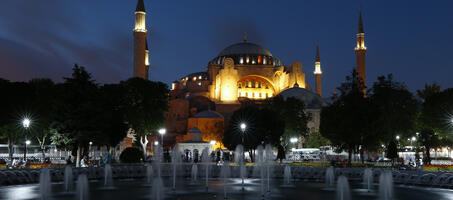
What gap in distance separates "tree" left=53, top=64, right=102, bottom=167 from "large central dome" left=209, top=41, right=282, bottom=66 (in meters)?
64.6

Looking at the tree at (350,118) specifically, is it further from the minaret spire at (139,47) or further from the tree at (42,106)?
the minaret spire at (139,47)

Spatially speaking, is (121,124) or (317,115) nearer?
(121,124)

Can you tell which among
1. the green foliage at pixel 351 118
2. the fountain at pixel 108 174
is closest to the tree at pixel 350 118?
the green foliage at pixel 351 118

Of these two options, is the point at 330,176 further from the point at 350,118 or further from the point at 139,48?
the point at 139,48

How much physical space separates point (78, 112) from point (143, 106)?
1373 cm

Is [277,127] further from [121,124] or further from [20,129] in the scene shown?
[20,129]

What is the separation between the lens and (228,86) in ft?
269

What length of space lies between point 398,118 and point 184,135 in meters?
40.7

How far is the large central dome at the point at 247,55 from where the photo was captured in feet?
306

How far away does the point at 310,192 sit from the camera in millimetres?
16047

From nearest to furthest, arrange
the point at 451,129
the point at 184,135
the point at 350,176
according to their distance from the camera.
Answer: the point at 350,176 < the point at 451,129 < the point at 184,135

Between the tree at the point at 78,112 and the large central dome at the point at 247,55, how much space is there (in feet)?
212

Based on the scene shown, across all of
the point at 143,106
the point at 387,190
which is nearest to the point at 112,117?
the point at 143,106

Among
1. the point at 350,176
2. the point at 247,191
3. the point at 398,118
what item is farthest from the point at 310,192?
the point at 398,118
